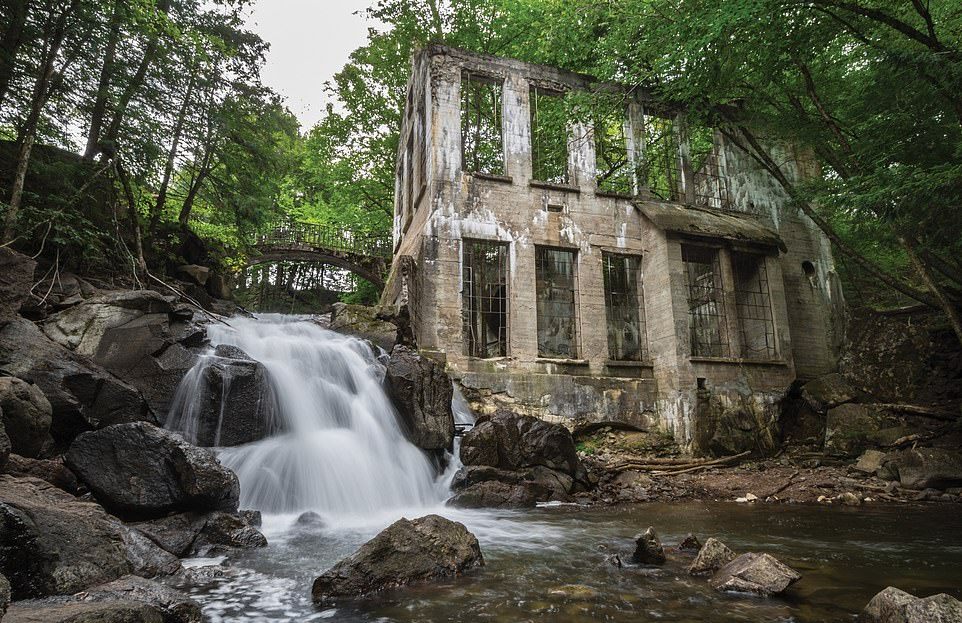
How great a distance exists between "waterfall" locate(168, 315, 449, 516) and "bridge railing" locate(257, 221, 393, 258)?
47.5 ft

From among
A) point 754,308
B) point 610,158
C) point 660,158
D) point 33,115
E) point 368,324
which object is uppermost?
point 610,158

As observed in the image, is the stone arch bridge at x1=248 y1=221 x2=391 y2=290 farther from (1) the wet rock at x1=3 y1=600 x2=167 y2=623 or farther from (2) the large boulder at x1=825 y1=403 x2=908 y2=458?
(1) the wet rock at x1=3 y1=600 x2=167 y2=623

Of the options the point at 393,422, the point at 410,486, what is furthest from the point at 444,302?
the point at 410,486

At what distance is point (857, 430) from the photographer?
11.4 metres

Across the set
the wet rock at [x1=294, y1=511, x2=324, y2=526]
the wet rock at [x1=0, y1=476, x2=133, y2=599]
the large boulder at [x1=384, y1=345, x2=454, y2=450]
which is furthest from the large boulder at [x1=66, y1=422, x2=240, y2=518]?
the large boulder at [x1=384, y1=345, x2=454, y2=450]

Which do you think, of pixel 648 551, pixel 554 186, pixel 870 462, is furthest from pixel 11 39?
pixel 870 462

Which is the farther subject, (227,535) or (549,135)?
(549,135)

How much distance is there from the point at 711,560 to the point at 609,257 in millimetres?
10424

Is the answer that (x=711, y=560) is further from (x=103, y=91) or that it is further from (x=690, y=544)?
(x=103, y=91)

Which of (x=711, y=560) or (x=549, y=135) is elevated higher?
(x=549, y=135)

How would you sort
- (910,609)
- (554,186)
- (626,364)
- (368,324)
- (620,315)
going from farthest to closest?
(620,315), (554,186), (626,364), (368,324), (910,609)

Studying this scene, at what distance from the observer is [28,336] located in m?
6.73

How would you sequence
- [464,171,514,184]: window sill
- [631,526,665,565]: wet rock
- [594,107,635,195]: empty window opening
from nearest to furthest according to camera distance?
[631,526,665,565]: wet rock < [464,171,514,184]: window sill < [594,107,635,195]: empty window opening

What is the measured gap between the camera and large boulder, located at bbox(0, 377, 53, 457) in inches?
203
